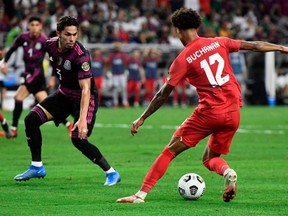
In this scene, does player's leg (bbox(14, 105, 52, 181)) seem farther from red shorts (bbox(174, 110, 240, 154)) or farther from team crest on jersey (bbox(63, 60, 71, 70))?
red shorts (bbox(174, 110, 240, 154))

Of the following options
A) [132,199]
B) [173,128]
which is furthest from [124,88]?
[132,199]

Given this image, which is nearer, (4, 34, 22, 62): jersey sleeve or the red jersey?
the red jersey

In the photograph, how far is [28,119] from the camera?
13305 millimetres

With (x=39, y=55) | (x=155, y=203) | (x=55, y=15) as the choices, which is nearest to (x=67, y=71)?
(x=155, y=203)

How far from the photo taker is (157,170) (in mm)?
11070

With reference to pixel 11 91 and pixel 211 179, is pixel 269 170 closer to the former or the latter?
pixel 211 179

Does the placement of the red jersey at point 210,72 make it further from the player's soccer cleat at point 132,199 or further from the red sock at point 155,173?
the player's soccer cleat at point 132,199

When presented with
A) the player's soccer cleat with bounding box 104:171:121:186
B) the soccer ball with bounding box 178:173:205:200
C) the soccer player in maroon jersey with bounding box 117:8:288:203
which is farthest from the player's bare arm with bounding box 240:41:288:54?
the player's soccer cleat with bounding box 104:171:121:186

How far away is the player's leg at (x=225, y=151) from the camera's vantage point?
432 inches

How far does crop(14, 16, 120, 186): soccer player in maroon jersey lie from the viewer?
40.9 feet

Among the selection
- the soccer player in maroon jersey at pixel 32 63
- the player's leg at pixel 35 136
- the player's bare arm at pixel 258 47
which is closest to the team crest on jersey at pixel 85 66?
the player's leg at pixel 35 136

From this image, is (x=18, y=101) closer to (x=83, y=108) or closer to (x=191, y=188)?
(x=83, y=108)

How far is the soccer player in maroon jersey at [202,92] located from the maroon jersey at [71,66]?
5.96 feet

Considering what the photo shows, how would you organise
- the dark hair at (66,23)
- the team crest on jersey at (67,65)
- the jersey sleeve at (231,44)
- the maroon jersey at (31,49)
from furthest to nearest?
the maroon jersey at (31,49)
the team crest on jersey at (67,65)
the dark hair at (66,23)
the jersey sleeve at (231,44)
